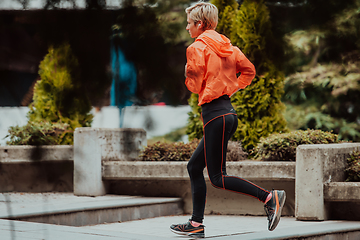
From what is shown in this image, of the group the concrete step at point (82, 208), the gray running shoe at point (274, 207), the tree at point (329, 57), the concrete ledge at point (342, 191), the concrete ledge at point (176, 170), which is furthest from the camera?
the concrete ledge at point (176, 170)

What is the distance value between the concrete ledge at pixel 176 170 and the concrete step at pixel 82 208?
0.84 ft

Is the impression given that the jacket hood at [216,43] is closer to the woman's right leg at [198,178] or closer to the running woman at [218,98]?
the running woman at [218,98]

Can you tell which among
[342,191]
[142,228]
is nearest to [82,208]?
[142,228]

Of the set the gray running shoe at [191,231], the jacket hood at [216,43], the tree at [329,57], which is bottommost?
the gray running shoe at [191,231]

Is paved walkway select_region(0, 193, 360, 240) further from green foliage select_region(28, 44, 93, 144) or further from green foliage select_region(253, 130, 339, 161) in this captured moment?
green foliage select_region(28, 44, 93, 144)

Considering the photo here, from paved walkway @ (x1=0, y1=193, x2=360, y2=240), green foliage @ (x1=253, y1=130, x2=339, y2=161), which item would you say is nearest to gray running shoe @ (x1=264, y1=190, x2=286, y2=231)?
paved walkway @ (x1=0, y1=193, x2=360, y2=240)

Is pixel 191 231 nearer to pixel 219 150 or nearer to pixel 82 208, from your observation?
pixel 219 150

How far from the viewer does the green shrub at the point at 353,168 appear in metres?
4.84

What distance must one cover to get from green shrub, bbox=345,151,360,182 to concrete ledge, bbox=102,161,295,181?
57cm

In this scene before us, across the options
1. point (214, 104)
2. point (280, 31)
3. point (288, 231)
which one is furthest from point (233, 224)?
point (280, 31)

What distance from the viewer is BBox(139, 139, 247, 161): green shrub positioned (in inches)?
227

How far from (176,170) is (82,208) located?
4.05 ft

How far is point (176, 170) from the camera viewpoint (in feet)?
17.9

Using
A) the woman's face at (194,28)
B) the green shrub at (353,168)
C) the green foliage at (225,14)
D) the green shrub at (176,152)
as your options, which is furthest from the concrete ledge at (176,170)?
the woman's face at (194,28)
